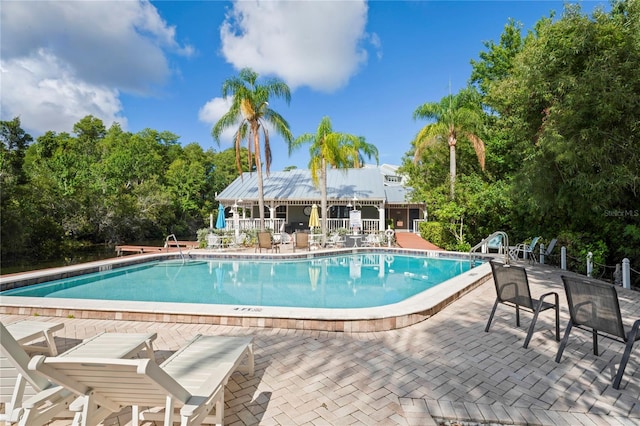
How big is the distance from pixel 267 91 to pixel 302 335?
1411 centimetres

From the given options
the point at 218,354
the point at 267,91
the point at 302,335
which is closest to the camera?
the point at 218,354

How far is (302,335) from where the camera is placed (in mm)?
4723

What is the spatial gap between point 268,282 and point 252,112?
9825 mm

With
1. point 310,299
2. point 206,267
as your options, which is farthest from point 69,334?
point 206,267

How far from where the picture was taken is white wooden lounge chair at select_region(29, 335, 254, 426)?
6.01 ft

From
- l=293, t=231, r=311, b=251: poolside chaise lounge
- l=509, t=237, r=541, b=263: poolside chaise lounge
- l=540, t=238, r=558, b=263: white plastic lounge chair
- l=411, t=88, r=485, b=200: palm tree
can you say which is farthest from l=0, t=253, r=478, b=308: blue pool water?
Result: l=411, t=88, r=485, b=200: palm tree

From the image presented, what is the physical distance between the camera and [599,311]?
11.2 ft

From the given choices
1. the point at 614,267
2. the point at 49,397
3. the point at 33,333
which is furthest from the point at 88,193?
the point at 614,267

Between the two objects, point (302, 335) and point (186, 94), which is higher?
point (186, 94)

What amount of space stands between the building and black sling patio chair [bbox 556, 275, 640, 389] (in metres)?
15.0

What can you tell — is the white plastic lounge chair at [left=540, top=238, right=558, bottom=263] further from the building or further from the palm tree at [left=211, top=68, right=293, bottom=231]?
the palm tree at [left=211, top=68, right=293, bottom=231]

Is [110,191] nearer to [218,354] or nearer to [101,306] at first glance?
[101,306]

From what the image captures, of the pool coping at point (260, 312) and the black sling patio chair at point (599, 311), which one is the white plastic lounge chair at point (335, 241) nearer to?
the pool coping at point (260, 312)

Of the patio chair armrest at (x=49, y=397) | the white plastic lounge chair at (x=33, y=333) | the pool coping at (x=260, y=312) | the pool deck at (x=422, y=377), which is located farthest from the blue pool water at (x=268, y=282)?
the patio chair armrest at (x=49, y=397)
